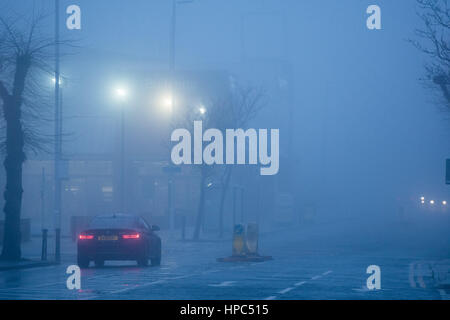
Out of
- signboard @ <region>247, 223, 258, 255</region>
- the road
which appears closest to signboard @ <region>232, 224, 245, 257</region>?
signboard @ <region>247, 223, 258, 255</region>

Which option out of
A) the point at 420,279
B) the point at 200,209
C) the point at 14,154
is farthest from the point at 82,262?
the point at 200,209

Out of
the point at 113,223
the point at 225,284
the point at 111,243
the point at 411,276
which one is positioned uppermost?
the point at 113,223

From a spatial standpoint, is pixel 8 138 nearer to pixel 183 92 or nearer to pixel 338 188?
pixel 183 92

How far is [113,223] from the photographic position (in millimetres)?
26750

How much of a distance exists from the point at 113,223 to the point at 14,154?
13.6 feet

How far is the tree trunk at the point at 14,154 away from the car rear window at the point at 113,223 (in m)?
2.89

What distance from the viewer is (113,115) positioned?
249 ft

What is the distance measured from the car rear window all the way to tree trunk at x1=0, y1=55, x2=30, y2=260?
289cm

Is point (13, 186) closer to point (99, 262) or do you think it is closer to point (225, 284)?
point (99, 262)

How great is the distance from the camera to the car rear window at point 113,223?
26531mm

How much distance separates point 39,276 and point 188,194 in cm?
5352

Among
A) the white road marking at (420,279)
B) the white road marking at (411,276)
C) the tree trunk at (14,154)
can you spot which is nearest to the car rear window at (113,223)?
the tree trunk at (14,154)

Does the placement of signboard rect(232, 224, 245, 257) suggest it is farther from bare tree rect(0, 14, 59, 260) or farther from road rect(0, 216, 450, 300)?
bare tree rect(0, 14, 59, 260)
